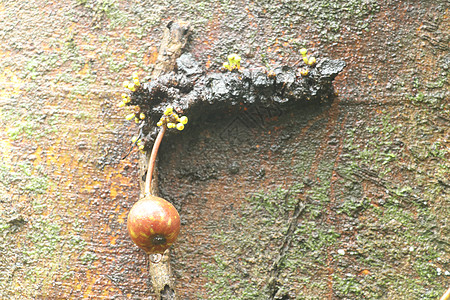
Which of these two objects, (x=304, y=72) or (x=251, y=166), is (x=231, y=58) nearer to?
(x=304, y=72)

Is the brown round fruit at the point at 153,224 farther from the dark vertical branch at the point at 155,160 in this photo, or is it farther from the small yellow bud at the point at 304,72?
the small yellow bud at the point at 304,72

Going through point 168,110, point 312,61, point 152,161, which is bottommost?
point 152,161

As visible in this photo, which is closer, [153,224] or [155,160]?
[153,224]

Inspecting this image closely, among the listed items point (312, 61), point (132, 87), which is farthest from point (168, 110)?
point (312, 61)

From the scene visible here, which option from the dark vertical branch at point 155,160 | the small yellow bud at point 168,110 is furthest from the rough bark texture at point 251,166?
the small yellow bud at point 168,110

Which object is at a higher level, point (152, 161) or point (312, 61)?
point (312, 61)

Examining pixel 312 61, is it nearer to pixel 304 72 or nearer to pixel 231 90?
pixel 304 72

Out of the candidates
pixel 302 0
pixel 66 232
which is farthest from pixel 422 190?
pixel 66 232

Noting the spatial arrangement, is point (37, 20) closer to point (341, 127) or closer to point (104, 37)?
point (104, 37)
